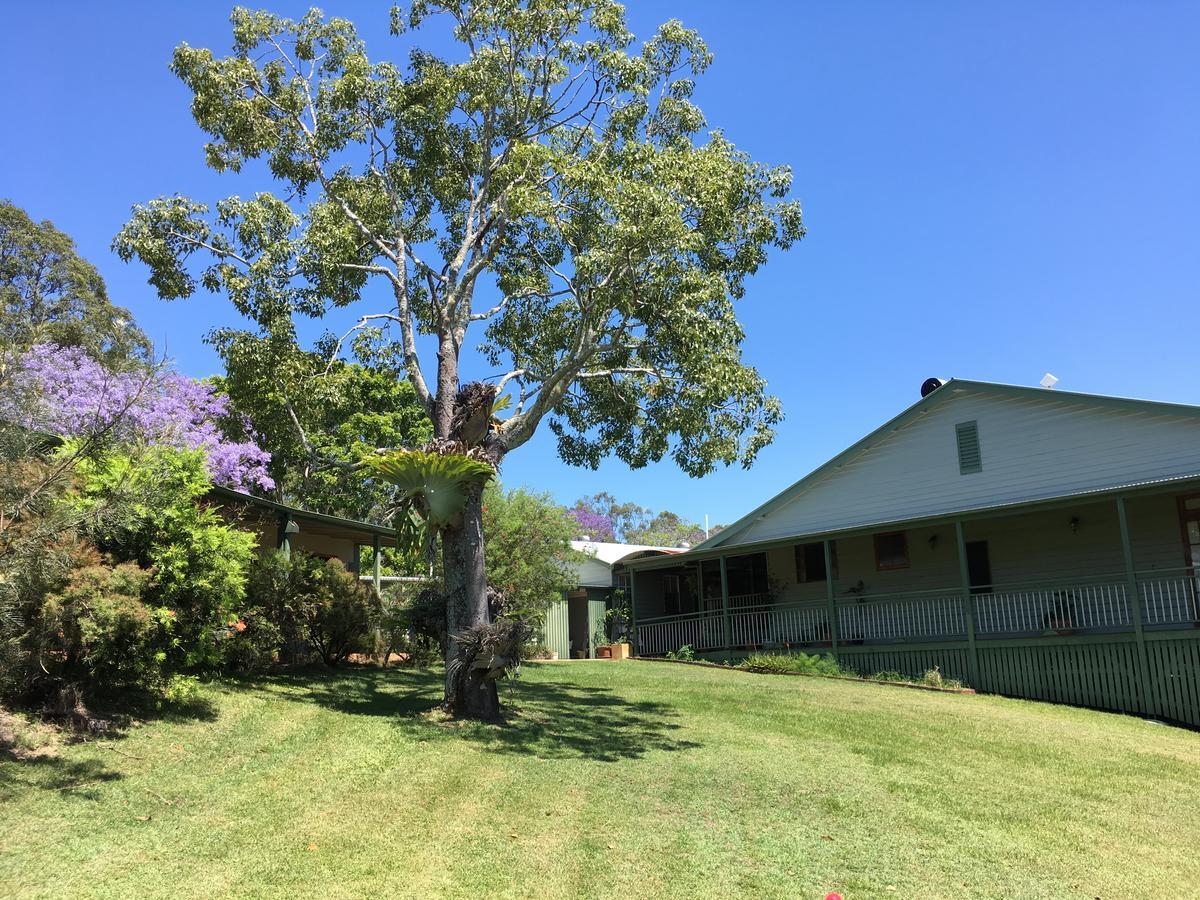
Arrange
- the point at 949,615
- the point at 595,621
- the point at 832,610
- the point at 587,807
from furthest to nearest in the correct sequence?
the point at 595,621 < the point at 832,610 < the point at 949,615 < the point at 587,807

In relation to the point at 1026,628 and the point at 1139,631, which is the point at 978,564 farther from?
the point at 1139,631

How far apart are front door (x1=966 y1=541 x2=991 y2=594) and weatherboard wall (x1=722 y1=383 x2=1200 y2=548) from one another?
3.80 feet

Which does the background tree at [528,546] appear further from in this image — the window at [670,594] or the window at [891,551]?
the window at [891,551]

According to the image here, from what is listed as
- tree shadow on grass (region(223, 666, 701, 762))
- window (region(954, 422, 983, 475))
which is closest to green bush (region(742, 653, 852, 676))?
tree shadow on grass (region(223, 666, 701, 762))

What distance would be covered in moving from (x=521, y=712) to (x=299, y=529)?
742 cm

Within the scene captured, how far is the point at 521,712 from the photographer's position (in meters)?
12.1

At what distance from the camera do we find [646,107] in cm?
1511

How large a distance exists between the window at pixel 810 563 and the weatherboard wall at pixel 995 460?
645mm

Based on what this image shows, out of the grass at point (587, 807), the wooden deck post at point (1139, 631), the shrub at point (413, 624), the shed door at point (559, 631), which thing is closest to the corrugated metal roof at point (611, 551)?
the shed door at point (559, 631)

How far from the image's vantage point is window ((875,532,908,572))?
785 inches

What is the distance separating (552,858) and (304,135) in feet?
40.7

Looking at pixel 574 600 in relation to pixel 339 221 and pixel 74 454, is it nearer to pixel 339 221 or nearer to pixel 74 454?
pixel 339 221

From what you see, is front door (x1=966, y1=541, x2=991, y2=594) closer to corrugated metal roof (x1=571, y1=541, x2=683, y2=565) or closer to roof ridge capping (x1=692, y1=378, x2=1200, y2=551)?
roof ridge capping (x1=692, y1=378, x2=1200, y2=551)

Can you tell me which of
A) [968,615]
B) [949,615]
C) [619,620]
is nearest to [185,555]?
[968,615]
